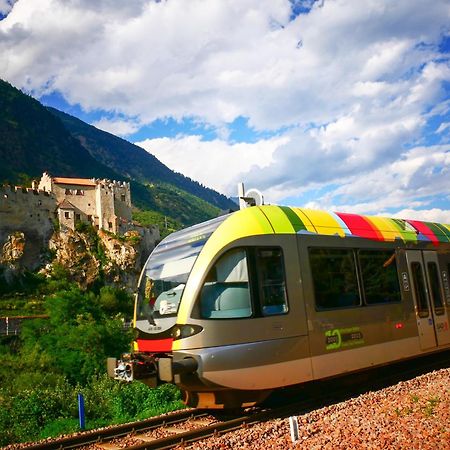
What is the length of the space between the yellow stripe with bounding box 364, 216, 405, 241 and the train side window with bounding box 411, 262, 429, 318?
805 millimetres

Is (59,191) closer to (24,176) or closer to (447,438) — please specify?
(24,176)

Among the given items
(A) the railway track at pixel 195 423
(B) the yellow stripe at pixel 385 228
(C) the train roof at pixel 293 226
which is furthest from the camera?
(B) the yellow stripe at pixel 385 228

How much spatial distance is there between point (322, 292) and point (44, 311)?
67.3 m

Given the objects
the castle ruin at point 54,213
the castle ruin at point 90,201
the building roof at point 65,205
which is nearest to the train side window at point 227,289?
the castle ruin at point 54,213

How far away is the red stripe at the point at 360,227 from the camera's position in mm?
10070

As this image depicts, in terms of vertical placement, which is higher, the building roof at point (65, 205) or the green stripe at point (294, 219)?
the building roof at point (65, 205)

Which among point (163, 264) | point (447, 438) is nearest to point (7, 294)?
point (163, 264)

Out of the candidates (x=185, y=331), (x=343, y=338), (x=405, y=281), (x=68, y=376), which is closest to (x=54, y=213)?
(x=68, y=376)

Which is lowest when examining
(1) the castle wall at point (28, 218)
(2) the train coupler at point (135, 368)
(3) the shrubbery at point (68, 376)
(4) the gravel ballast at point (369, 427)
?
(3) the shrubbery at point (68, 376)

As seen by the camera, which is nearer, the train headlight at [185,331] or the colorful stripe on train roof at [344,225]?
the train headlight at [185,331]

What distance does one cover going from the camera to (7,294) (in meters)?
71.9

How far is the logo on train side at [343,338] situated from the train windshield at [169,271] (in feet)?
9.62

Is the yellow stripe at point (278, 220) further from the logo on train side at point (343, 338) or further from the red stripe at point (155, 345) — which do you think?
the red stripe at point (155, 345)

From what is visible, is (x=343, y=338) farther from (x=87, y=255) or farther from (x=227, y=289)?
(x=87, y=255)
